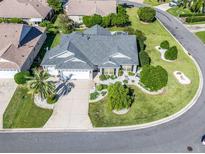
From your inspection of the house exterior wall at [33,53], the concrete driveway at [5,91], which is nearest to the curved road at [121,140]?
the concrete driveway at [5,91]

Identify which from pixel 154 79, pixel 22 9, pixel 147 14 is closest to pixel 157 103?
pixel 154 79

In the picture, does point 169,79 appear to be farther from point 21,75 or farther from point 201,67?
point 21,75

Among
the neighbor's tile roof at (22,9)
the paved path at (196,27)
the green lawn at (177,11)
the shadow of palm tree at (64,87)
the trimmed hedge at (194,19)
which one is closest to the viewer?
the shadow of palm tree at (64,87)

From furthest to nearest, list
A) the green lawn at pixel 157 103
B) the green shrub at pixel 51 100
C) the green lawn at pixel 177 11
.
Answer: the green lawn at pixel 177 11 < the green shrub at pixel 51 100 < the green lawn at pixel 157 103

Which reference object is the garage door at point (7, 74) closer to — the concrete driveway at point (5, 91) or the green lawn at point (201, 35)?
the concrete driveway at point (5, 91)

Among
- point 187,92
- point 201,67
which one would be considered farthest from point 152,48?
point 187,92

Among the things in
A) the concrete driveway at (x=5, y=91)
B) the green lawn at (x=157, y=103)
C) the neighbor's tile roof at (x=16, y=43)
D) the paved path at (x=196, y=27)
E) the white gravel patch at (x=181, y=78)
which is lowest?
the paved path at (x=196, y=27)

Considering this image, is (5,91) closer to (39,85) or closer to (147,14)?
(39,85)
